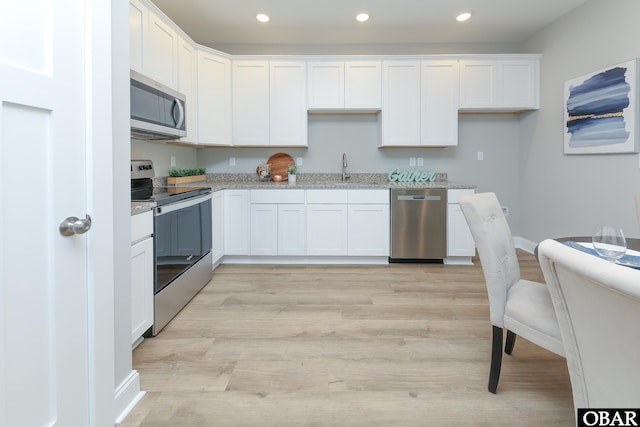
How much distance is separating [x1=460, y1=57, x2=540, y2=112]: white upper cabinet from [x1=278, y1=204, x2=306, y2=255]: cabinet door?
233 centimetres

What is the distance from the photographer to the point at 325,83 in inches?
→ 175

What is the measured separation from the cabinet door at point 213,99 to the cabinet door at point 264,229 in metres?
0.92

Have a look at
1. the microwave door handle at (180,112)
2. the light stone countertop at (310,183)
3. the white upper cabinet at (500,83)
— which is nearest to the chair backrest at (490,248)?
the light stone countertop at (310,183)

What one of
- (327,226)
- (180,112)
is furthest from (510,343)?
(180,112)

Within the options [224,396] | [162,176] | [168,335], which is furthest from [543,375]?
[162,176]

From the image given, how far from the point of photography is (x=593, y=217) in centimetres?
362

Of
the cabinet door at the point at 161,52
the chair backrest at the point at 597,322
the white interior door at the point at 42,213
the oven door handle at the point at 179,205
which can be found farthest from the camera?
the cabinet door at the point at 161,52

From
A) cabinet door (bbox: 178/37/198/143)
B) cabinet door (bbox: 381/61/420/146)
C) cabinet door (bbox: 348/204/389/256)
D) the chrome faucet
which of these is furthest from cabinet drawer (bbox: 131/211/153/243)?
cabinet door (bbox: 381/61/420/146)

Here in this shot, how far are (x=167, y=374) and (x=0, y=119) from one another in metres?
1.48

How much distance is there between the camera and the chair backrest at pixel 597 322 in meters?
0.61

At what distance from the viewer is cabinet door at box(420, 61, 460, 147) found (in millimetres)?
4418

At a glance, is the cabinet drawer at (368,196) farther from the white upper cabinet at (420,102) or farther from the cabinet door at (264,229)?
the cabinet door at (264,229)

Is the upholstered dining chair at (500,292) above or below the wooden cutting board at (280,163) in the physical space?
below

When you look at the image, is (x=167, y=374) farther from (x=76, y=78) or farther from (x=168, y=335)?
(x=76, y=78)
